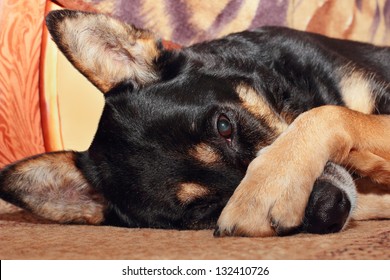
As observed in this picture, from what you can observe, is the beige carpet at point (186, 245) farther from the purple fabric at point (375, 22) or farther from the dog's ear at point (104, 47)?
the purple fabric at point (375, 22)

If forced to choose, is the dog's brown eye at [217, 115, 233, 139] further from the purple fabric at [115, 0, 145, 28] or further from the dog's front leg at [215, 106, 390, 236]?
the purple fabric at [115, 0, 145, 28]

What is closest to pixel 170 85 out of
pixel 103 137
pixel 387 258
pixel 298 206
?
pixel 103 137

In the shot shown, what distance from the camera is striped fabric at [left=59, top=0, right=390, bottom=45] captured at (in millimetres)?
3094

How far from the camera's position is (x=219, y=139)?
187cm

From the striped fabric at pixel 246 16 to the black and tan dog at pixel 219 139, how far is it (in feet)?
2.28

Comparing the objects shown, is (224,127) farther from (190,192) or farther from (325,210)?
(325,210)

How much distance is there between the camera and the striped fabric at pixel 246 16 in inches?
122

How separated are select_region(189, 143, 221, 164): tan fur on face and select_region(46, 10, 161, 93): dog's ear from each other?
48 cm

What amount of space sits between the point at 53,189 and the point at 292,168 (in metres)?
1.01

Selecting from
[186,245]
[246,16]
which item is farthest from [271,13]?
[186,245]

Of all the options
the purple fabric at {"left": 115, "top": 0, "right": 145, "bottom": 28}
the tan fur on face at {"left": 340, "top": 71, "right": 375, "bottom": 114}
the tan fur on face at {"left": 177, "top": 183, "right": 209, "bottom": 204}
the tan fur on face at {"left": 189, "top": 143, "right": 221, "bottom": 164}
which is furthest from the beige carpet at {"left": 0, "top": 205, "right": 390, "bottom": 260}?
the purple fabric at {"left": 115, "top": 0, "right": 145, "bottom": 28}

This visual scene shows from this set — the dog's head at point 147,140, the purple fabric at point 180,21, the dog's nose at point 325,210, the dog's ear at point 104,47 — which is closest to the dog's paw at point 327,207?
the dog's nose at point 325,210

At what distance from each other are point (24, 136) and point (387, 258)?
225 cm

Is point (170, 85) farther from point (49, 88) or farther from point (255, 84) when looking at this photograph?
point (49, 88)
